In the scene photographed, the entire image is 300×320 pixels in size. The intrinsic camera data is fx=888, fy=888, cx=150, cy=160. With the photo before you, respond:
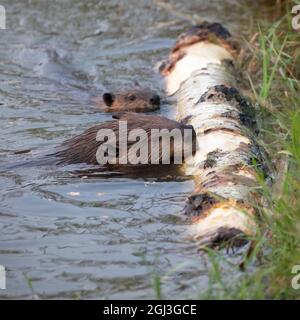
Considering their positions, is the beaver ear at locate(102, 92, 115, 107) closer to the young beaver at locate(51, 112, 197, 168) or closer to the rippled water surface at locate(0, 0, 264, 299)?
the rippled water surface at locate(0, 0, 264, 299)

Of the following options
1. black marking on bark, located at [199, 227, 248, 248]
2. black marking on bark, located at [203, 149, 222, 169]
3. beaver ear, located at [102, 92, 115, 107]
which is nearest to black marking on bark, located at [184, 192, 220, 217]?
black marking on bark, located at [199, 227, 248, 248]

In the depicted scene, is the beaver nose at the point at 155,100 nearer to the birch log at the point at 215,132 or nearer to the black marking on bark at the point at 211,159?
the birch log at the point at 215,132

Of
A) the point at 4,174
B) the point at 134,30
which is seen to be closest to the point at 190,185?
the point at 4,174

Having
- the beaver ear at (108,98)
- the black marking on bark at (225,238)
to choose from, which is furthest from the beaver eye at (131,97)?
the black marking on bark at (225,238)

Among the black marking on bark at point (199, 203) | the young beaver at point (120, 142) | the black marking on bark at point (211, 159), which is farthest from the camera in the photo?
the young beaver at point (120, 142)

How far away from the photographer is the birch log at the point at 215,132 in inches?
164

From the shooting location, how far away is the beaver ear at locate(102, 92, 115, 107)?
6.88 meters

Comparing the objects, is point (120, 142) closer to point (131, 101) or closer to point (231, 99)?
point (231, 99)

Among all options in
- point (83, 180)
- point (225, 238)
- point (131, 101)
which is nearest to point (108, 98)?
point (131, 101)

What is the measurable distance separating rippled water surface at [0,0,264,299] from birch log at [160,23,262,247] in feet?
0.48
